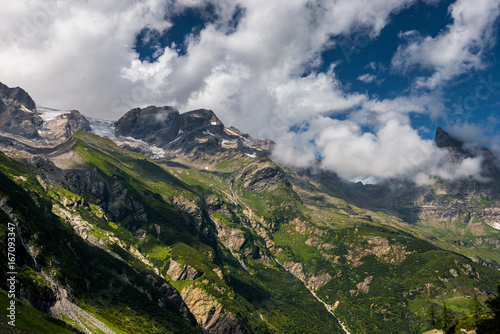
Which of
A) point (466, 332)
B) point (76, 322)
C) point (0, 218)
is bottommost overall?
point (76, 322)

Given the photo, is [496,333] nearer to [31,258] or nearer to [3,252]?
[3,252]

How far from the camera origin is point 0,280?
135 m

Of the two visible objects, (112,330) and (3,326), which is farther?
(112,330)

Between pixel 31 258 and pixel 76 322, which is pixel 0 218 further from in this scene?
pixel 76 322

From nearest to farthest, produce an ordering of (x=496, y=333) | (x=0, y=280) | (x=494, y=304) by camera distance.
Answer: (x=496, y=333), (x=494, y=304), (x=0, y=280)

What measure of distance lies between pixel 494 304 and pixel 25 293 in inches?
8288

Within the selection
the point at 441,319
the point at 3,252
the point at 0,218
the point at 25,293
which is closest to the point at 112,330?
the point at 25,293

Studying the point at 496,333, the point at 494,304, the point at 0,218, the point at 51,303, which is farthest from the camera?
the point at 0,218

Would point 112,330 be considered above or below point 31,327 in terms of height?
below

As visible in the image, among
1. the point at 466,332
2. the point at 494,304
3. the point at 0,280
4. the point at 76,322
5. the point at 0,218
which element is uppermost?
the point at 494,304

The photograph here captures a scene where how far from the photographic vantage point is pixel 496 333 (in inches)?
4156

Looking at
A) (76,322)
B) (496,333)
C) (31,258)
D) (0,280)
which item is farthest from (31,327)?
(496,333)

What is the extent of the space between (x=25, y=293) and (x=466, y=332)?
200 m

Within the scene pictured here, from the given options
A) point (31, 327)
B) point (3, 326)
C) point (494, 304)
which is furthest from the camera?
point (494, 304)
